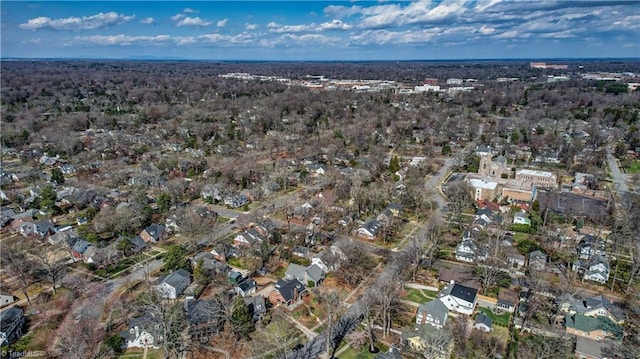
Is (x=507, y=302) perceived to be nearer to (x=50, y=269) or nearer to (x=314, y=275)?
(x=314, y=275)

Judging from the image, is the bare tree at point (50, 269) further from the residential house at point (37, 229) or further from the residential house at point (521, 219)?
the residential house at point (521, 219)

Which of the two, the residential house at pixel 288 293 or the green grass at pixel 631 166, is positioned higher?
the green grass at pixel 631 166

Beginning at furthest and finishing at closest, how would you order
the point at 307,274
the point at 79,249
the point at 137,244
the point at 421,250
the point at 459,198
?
the point at 459,198, the point at 137,244, the point at 79,249, the point at 421,250, the point at 307,274

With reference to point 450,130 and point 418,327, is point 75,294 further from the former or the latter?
point 450,130

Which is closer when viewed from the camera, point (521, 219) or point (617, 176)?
point (521, 219)

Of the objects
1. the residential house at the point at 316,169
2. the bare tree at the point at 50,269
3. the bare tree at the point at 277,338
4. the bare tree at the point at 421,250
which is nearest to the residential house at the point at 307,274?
the bare tree at the point at 277,338

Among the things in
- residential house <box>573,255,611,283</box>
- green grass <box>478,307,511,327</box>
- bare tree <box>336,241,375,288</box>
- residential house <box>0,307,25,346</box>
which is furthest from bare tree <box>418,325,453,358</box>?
residential house <box>0,307,25,346</box>

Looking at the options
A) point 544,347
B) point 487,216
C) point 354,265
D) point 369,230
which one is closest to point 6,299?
point 354,265

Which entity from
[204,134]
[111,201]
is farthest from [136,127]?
[111,201]
